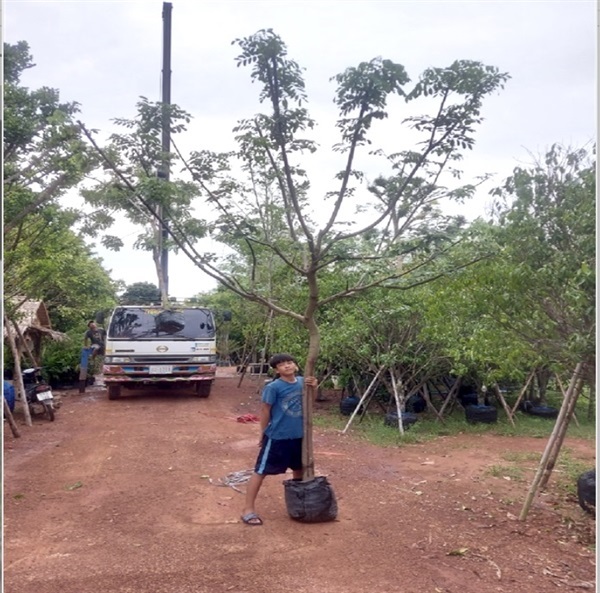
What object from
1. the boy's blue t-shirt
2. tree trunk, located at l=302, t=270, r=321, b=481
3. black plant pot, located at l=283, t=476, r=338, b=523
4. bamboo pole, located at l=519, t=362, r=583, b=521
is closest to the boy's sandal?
black plant pot, located at l=283, t=476, r=338, b=523

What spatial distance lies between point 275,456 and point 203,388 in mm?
8506

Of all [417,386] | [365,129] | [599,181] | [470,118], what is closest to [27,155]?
[365,129]

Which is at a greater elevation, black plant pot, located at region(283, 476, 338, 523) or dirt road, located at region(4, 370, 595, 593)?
black plant pot, located at region(283, 476, 338, 523)

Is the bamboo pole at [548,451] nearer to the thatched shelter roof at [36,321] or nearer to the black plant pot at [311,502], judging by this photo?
the black plant pot at [311,502]

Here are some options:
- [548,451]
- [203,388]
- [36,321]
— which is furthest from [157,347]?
[548,451]

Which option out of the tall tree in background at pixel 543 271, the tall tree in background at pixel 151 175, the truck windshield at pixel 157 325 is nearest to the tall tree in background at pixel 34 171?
the tall tree in background at pixel 151 175

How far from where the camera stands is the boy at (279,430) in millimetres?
5211

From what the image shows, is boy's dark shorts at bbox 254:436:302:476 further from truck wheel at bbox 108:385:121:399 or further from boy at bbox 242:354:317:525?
truck wheel at bbox 108:385:121:399

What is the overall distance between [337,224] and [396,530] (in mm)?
2882

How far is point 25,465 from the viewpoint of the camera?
24.2ft

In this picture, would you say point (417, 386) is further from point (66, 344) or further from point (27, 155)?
point (66, 344)

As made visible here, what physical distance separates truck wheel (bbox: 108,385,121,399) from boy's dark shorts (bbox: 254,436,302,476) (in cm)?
864

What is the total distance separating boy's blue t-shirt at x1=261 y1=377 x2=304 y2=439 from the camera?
522 centimetres

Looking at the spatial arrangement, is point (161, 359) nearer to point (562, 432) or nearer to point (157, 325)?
point (157, 325)
